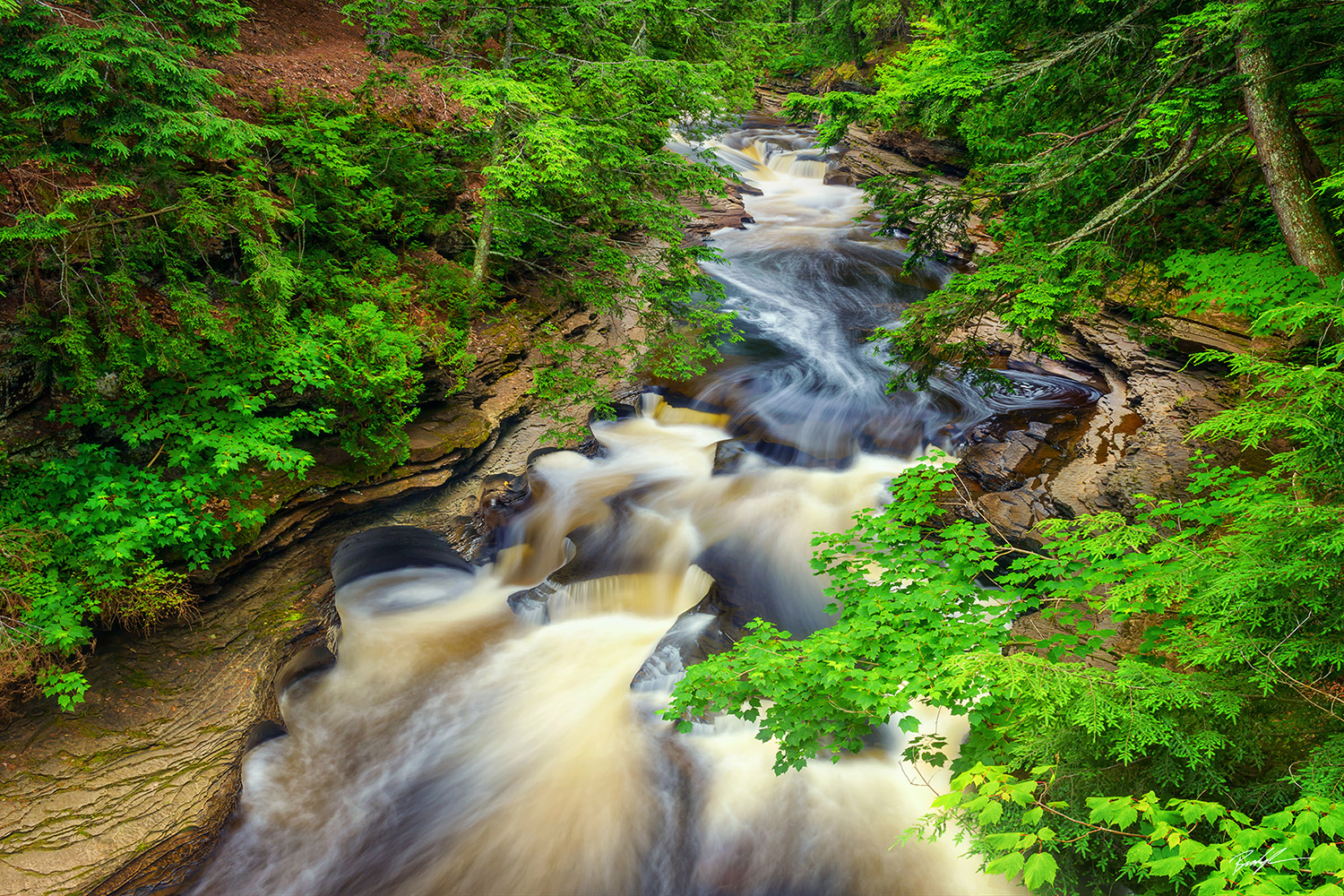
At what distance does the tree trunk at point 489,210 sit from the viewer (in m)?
7.16

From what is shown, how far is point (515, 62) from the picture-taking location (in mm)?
7953

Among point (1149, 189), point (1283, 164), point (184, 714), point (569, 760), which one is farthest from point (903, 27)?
point (184, 714)

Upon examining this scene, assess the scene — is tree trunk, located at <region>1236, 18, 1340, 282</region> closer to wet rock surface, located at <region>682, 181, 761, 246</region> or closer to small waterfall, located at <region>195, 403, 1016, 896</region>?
small waterfall, located at <region>195, 403, 1016, 896</region>

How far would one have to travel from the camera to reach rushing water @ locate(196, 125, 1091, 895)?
4.52m

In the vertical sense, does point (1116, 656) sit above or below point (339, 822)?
above

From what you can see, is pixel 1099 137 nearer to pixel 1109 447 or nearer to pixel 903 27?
pixel 1109 447

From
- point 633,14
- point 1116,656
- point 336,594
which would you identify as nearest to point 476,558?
point 336,594

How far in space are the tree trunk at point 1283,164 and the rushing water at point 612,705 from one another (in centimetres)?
359

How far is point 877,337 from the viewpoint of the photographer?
628 cm

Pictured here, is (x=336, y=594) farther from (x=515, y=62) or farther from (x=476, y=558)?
(x=515, y=62)

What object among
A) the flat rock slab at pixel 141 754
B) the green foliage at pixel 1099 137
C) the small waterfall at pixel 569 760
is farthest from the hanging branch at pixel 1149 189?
the flat rock slab at pixel 141 754

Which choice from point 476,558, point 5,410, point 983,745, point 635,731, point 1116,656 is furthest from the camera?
point 476,558

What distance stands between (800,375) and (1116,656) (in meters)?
6.55

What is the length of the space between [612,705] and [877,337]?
4.60m
